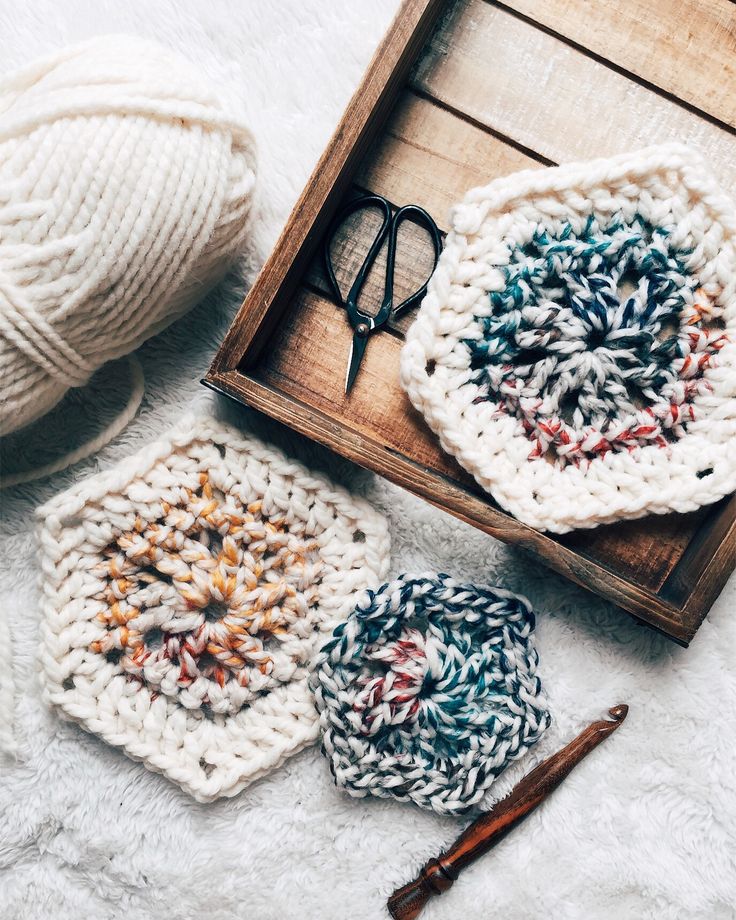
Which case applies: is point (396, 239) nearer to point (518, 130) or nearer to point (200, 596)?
point (518, 130)

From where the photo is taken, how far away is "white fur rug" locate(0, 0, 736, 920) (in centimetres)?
71

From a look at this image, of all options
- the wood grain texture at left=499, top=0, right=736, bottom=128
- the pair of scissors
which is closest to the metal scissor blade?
the pair of scissors

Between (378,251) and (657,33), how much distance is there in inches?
11.0

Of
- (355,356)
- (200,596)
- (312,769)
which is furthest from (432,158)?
(312,769)

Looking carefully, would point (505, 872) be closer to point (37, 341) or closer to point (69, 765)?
point (69, 765)

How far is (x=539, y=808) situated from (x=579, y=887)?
0.08 m

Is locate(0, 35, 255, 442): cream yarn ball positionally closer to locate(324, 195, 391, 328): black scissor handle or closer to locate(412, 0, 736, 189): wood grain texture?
locate(324, 195, 391, 328): black scissor handle

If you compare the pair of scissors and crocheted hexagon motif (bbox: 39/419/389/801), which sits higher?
the pair of scissors

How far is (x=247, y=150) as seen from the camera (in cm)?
64

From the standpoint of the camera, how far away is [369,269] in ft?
2.15

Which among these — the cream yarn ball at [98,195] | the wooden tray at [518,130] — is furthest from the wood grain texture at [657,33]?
the cream yarn ball at [98,195]

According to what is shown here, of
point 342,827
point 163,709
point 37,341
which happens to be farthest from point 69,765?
point 37,341

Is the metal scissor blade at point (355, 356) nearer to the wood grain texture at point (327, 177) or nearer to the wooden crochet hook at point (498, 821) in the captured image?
the wood grain texture at point (327, 177)

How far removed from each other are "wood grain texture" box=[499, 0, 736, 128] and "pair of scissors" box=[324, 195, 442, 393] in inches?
7.2
